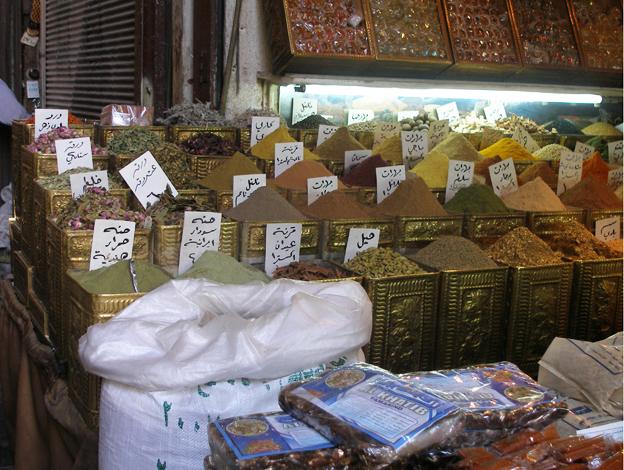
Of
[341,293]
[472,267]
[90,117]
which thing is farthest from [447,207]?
[90,117]

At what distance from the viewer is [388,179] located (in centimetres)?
300

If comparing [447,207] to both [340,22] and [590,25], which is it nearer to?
[340,22]

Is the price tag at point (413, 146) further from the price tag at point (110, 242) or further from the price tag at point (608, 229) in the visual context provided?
the price tag at point (110, 242)

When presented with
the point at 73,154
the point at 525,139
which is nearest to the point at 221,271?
the point at 73,154

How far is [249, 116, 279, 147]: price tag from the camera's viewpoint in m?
3.44

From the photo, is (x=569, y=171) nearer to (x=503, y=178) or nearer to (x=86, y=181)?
(x=503, y=178)

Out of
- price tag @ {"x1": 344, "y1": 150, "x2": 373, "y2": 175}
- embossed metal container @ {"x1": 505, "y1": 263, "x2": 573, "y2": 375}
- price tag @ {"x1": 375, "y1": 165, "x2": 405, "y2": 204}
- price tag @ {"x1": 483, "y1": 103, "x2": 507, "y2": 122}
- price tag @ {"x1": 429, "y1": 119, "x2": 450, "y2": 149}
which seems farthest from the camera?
price tag @ {"x1": 483, "y1": 103, "x2": 507, "y2": 122}

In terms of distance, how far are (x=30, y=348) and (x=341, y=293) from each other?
1.23 meters

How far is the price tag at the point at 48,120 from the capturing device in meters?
3.16

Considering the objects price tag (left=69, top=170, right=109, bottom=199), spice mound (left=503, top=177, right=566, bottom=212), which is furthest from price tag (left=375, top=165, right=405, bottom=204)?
price tag (left=69, top=170, right=109, bottom=199)

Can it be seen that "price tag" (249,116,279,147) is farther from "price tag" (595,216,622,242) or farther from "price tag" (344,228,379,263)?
"price tag" (595,216,622,242)

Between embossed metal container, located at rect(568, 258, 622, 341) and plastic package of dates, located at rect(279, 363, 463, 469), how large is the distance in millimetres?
1632

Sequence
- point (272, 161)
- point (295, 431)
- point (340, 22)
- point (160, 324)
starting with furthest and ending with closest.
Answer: point (340, 22) → point (272, 161) → point (160, 324) → point (295, 431)

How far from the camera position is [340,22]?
3896mm
